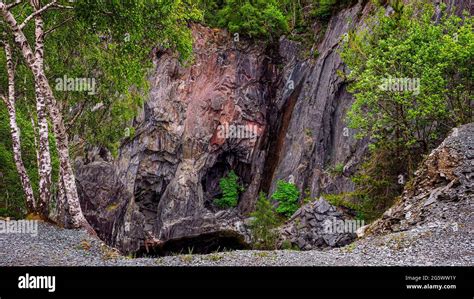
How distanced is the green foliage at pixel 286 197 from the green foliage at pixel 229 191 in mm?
6135

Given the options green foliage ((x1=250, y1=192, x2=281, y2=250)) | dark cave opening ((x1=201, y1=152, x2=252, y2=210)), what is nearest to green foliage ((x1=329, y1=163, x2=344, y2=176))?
green foliage ((x1=250, y1=192, x2=281, y2=250))

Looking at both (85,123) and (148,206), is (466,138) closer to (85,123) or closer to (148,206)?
(85,123)

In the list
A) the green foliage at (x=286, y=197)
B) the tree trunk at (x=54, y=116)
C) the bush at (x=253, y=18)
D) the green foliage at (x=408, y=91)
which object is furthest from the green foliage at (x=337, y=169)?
the tree trunk at (x=54, y=116)

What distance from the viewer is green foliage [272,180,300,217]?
34.4 m

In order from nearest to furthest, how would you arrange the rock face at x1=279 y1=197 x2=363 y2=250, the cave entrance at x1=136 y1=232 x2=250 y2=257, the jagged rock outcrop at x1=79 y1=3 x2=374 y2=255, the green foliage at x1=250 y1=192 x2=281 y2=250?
the rock face at x1=279 y1=197 x2=363 y2=250, the green foliage at x1=250 y1=192 x2=281 y2=250, the jagged rock outcrop at x1=79 y1=3 x2=374 y2=255, the cave entrance at x1=136 y1=232 x2=250 y2=257

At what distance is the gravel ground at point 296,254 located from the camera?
1016 centimetres

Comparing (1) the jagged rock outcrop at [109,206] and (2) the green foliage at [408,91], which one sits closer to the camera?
(2) the green foliage at [408,91]

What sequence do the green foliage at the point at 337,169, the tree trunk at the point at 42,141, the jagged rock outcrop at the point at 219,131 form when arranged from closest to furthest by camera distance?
the tree trunk at the point at 42,141 < the green foliage at the point at 337,169 < the jagged rock outcrop at the point at 219,131

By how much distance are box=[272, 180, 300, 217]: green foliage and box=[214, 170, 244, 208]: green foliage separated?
6.14 meters

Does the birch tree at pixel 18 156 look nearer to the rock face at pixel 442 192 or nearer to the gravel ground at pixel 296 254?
the gravel ground at pixel 296 254

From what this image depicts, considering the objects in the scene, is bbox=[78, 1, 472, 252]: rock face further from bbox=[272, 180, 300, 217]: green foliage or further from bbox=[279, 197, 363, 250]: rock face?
bbox=[279, 197, 363, 250]: rock face

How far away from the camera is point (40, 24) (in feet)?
51.2

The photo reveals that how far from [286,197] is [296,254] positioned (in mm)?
23766

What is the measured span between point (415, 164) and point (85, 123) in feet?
57.8
